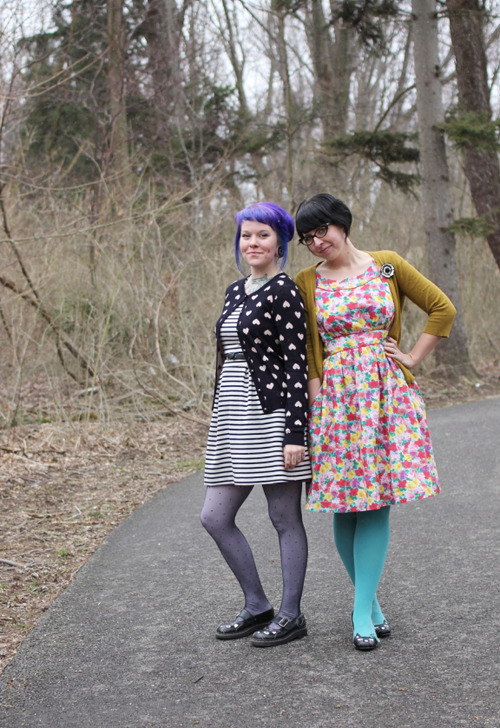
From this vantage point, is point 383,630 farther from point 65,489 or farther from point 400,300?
point 65,489

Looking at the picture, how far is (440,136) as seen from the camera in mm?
13000

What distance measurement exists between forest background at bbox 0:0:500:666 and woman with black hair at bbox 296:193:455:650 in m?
1.57

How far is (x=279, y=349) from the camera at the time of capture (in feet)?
11.6

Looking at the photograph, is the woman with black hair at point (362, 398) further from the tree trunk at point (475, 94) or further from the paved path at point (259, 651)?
the tree trunk at point (475, 94)

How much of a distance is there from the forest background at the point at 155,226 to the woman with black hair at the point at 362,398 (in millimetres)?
1565

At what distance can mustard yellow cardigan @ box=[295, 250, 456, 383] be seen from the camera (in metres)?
3.50

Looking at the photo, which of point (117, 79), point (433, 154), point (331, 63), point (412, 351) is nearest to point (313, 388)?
point (412, 351)

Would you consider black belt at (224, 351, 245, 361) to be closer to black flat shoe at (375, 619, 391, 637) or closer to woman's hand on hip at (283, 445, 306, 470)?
woman's hand on hip at (283, 445, 306, 470)

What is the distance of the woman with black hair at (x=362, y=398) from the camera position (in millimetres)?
3387

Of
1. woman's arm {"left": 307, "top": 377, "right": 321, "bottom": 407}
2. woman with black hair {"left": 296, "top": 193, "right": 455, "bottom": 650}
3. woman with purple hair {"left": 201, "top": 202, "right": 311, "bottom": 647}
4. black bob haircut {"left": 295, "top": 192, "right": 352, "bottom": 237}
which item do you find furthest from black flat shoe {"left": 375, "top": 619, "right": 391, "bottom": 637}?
black bob haircut {"left": 295, "top": 192, "right": 352, "bottom": 237}

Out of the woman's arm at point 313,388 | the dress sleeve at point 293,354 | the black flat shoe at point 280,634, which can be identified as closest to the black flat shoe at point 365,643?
the black flat shoe at point 280,634

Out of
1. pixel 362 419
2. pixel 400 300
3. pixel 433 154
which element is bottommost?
pixel 362 419

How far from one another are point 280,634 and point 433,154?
10767 mm

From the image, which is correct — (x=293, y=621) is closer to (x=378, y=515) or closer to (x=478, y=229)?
(x=378, y=515)
